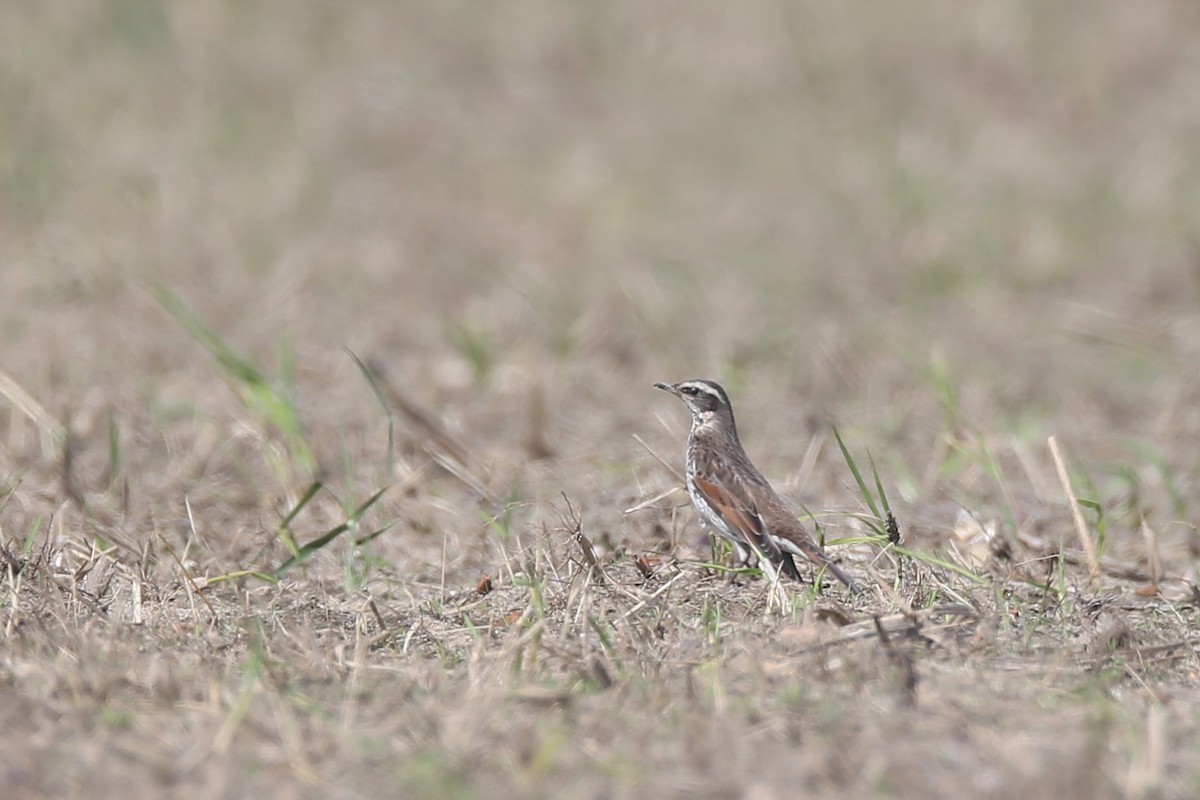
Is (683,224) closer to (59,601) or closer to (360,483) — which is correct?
(360,483)

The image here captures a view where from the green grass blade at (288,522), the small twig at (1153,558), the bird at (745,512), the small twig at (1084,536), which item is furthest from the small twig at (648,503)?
the small twig at (1153,558)

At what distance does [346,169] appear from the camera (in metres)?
14.6

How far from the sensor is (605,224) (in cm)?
1370

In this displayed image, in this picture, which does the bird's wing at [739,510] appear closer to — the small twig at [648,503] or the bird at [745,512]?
the bird at [745,512]

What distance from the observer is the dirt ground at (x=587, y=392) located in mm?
4590

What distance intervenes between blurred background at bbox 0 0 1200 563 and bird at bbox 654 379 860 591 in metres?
0.70

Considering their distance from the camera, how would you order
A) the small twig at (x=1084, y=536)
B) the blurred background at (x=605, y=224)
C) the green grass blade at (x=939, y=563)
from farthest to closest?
the blurred background at (x=605, y=224) < the small twig at (x=1084, y=536) < the green grass blade at (x=939, y=563)

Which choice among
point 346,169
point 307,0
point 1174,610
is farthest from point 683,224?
point 1174,610

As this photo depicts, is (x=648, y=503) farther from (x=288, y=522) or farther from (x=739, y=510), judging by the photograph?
(x=288, y=522)

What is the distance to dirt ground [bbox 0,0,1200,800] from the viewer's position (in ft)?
15.1

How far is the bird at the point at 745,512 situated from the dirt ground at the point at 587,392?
0.18m

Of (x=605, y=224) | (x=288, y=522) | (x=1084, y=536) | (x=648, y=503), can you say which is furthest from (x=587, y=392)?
(x=1084, y=536)

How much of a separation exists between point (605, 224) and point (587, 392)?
3.64 m

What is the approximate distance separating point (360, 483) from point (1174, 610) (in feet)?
12.7
